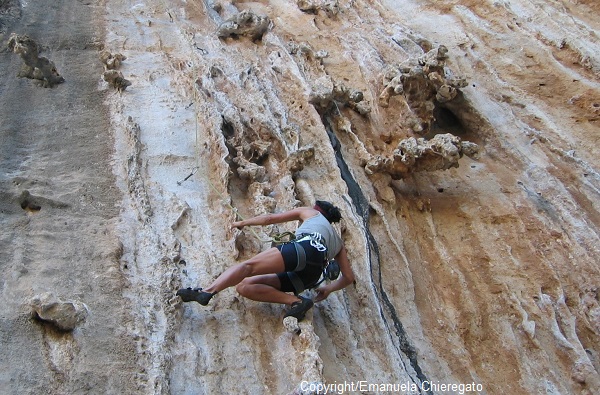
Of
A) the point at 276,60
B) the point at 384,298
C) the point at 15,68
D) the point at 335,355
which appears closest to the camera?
the point at 335,355

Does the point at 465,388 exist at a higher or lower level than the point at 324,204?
lower

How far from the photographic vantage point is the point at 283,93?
7.27 m

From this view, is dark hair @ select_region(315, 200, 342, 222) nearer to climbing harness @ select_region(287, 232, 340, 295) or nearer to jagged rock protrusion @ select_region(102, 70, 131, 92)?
climbing harness @ select_region(287, 232, 340, 295)

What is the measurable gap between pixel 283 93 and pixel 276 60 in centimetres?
70

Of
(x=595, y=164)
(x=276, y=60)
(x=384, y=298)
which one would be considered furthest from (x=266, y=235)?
(x=595, y=164)

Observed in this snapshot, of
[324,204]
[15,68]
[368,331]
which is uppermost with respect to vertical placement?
[324,204]

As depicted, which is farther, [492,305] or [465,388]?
[492,305]

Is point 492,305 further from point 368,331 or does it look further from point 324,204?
point 324,204

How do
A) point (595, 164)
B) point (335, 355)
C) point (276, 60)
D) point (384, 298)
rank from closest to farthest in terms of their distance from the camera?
1. point (335, 355)
2. point (384, 298)
3. point (595, 164)
4. point (276, 60)

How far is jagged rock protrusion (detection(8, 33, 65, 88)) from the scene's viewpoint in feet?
22.8

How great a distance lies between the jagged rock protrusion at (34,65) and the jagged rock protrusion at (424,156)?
3591 millimetres

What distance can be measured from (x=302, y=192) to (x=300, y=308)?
5.94 ft

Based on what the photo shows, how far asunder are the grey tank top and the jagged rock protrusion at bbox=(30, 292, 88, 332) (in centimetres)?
158
